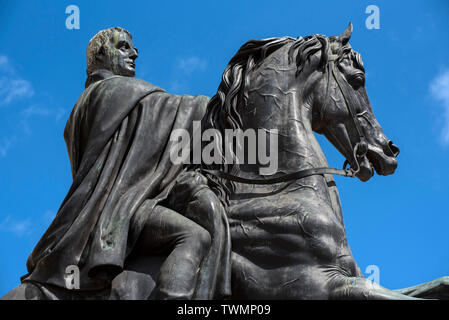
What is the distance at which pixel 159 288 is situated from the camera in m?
6.63

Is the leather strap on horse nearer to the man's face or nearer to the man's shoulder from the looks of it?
the man's shoulder

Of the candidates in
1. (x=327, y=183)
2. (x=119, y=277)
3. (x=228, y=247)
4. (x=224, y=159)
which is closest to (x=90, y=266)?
(x=119, y=277)

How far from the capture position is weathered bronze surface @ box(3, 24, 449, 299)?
22.5 ft

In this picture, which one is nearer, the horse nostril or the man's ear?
the horse nostril

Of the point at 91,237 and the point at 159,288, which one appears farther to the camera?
the point at 91,237

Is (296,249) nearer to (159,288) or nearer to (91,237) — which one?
(159,288)

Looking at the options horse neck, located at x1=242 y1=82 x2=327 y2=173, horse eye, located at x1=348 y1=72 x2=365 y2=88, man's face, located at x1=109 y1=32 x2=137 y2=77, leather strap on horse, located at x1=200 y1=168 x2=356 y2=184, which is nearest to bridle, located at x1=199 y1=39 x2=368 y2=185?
leather strap on horse, located at x1=200 y1=168 x2=356 y2=184

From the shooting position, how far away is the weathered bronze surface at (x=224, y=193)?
6863 millimetres

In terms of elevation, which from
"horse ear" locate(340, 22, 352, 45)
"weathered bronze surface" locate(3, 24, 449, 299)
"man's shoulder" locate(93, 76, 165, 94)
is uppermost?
"horse ear" locate(340, 22, 352, 45)

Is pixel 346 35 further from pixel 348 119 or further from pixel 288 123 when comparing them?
pixel 288 123

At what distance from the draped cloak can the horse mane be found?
0.35m

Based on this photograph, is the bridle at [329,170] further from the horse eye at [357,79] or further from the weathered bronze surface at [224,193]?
the horse eye at [357,79]

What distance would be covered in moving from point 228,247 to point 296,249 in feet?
2.14

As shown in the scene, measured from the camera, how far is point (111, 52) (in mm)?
8789
